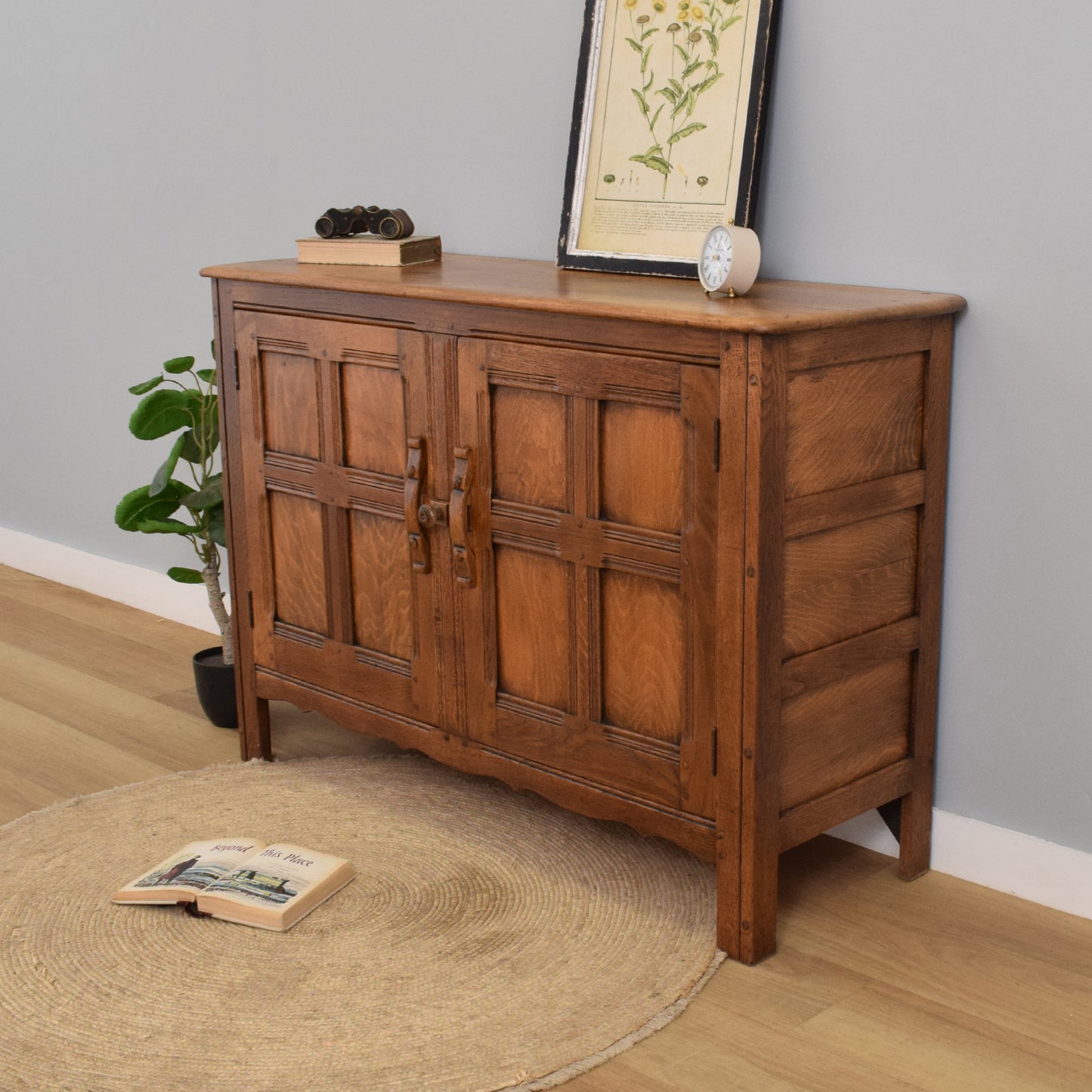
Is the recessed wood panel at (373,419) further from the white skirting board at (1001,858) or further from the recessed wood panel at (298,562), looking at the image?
the white skirting board at (1001,858)

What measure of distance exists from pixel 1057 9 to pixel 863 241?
0.46 metres

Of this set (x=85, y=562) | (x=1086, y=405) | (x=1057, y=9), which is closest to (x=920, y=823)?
(x=1086, y=405)

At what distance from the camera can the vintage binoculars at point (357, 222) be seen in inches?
113

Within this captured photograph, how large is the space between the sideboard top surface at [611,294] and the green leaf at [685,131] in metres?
0.26

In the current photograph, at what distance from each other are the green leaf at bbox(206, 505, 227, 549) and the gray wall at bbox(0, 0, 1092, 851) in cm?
68

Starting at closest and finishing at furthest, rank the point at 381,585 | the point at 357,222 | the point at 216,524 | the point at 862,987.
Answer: the point at 862,987 → the point at 381,585 → the point at 357,222 → the point at 216,524

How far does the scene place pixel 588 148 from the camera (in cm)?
269

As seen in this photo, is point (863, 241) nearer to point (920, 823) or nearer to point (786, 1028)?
point (920, 823)

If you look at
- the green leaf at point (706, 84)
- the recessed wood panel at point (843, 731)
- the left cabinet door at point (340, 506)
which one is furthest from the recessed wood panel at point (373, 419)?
the recessed wood panel at point (843, 731)

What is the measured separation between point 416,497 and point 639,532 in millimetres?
498

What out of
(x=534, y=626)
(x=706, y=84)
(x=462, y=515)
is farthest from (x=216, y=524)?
(x=706, y=84)

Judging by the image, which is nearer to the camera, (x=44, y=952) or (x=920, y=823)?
(x=44, y=952)

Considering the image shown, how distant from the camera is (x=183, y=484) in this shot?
10.3 feet

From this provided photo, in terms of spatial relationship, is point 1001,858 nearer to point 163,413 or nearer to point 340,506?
point 340,506
